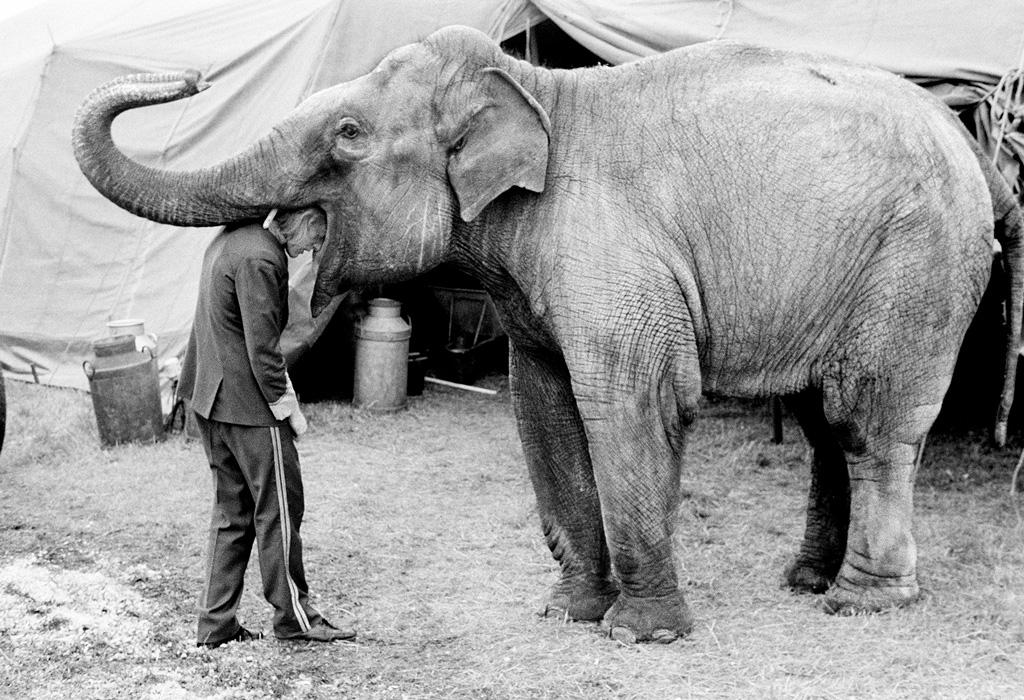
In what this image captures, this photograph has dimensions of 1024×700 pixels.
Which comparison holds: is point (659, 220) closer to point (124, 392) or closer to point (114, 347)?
point (124, 392)

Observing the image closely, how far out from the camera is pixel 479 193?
15.8ft

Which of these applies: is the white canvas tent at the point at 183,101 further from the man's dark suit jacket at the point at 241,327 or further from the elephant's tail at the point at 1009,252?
Result: the man's dark suit jacket at the point at 241,327

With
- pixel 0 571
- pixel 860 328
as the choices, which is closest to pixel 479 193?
pixel 860 328

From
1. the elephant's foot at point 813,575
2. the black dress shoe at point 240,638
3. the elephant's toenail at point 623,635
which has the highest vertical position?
the elephant's toenail at point 623,635

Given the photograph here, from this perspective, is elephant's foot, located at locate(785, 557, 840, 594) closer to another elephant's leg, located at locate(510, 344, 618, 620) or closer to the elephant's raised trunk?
another elephant's leg, located at locate(510, 344, 618, 620)

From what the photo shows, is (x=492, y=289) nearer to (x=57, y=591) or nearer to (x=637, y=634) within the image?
(x=637, y=634)

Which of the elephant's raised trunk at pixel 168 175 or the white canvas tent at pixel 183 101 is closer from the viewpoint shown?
the elephant's raised trunk at pixel 168 175

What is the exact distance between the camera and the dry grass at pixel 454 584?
4812 millimetres

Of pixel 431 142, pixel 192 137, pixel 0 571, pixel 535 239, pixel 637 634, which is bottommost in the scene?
pixel 0 571

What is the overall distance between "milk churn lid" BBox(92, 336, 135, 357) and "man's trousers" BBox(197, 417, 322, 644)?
422 centimetres

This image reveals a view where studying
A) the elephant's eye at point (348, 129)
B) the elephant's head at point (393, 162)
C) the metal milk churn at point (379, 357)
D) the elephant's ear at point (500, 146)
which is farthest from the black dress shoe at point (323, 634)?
the metal milk churn at point (379, 357)

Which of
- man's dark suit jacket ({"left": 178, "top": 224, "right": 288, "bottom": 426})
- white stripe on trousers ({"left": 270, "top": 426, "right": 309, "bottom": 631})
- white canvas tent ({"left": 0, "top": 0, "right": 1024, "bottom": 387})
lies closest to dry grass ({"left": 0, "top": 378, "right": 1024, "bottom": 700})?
white stripe on trousers ({"left": 270, "top": 426, "right": 309, "bottom": 631})

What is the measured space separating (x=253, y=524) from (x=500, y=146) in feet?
6.53

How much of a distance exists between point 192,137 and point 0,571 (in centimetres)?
515
